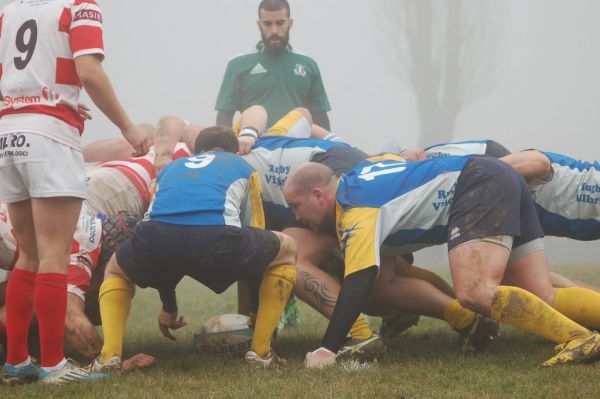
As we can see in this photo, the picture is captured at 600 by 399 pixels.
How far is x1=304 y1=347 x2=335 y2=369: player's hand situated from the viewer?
14.6ft

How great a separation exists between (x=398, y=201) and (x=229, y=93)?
4.12 meters

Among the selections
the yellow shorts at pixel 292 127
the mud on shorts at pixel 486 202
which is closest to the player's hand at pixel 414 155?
the yellow shorts at pixel 292 127

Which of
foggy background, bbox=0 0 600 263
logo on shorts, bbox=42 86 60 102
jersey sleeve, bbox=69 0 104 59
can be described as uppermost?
jersey sleeve, bbox=69 0 104 59

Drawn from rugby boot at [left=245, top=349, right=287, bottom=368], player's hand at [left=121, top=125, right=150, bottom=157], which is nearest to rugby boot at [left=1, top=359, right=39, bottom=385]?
rugby boot at [left=245, top=349, right=287, bottom=368]

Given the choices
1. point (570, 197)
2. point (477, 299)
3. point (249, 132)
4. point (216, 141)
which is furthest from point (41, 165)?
point (570, 197)

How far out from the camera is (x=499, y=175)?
4.83m

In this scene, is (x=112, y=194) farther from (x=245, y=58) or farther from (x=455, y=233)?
(x=245, y=58)

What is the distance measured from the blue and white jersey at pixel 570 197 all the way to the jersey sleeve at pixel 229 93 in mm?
3756

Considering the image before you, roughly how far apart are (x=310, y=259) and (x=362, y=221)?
87cm

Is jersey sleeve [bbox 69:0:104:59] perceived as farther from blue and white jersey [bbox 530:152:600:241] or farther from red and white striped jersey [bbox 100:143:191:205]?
blue and white jersey [bbox 530:152:600:241]

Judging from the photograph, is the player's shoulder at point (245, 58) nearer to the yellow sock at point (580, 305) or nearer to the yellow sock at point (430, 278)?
the yellow sock at point (430, 278)

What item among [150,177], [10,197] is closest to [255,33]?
[150,177]

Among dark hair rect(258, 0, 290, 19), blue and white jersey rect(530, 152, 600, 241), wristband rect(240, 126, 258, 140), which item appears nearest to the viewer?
blue and white jersey rect(530, 152, 600, 241)

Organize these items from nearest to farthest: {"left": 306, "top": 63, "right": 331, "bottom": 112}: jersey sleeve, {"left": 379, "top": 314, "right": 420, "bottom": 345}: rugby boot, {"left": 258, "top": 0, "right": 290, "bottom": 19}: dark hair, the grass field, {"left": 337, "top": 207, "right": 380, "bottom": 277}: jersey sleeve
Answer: the grass field
{"left": 337, "top": 207, "right": 380, "bottom": 277}: jersey sleeve
{"left": 379, "top": 314, "right": 420, "bottom": 345}: rugby boot
{"left": 258, "top": 0, "right": 290, "bottom": 19}: dark hair
{"left": 306, "top": 63, "right": 331, "bottom": 112}: jersey sleeve
